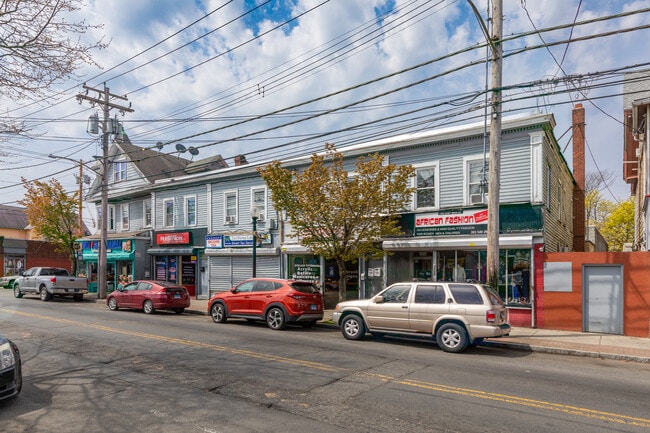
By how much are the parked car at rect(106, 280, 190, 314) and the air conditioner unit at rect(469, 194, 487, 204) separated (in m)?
12.4

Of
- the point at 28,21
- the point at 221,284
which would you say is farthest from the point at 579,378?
the point at 221,284

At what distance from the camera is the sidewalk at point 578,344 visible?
36.0 ft

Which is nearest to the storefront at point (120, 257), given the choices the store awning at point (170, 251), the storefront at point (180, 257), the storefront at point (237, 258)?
the storefront at point (180, 257)

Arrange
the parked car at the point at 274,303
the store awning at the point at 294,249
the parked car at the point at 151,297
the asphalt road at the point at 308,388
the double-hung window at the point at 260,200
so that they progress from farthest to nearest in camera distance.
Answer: the double-hung window at the point at 260,200 → the store awning at the point at 294,249 → the parked car at the point at 151,297 → the parked car at the point at 274,303 → the asphalt road at the point at 308,388

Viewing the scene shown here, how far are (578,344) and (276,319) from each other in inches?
342

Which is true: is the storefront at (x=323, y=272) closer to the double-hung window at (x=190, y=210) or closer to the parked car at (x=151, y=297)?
the parked car at (x=151, y=297)

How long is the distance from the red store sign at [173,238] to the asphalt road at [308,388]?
13577 mm

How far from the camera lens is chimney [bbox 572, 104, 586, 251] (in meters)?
23.1

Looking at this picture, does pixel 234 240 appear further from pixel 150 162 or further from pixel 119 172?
pixel 119 172

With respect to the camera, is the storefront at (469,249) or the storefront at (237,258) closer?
the storefront at (469,249)

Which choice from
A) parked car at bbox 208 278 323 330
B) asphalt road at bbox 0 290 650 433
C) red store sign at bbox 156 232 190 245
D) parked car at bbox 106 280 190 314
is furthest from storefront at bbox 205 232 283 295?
asphalt road at bbox 0 290 650 433

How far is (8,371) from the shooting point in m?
6.40

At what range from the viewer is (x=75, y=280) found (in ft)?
84.3

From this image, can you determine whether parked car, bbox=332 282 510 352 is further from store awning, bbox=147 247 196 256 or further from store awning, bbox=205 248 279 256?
store awning, bbox=147 247 196 256
